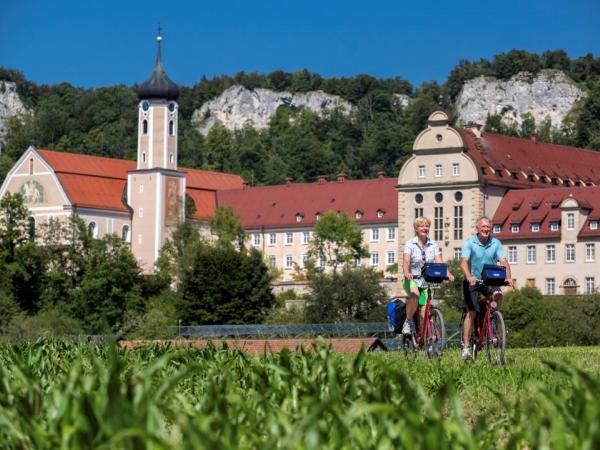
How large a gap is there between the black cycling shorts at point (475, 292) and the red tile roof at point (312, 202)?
354 feet

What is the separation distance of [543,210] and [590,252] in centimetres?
416

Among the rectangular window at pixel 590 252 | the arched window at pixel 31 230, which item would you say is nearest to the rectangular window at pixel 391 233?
the rectangular window at pixel 590 252

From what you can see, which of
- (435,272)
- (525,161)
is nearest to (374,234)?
(525,161)

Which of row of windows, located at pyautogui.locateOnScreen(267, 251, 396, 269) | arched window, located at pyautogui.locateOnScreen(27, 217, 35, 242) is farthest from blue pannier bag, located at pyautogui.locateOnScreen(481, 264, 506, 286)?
row of windows, located at pyautogui.locateOnScreen(267, 251, 396, 269)

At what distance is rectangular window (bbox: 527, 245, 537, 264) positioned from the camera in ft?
353

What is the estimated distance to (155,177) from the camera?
Result: 13388 centimetres

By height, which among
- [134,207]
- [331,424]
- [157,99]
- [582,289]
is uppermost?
[157,99]

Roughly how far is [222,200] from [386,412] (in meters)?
133

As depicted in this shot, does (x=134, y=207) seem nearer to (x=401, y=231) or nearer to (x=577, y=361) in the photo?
(x=401, y=231)

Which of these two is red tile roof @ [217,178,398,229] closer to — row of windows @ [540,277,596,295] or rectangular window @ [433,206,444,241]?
rectangular window @ [433,206,444,241]

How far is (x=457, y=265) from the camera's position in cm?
10075

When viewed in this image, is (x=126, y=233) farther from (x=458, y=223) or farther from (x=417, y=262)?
(x=417, y=262)

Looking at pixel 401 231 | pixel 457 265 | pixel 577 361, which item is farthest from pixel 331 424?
pixel 401 231

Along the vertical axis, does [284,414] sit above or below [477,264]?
below
